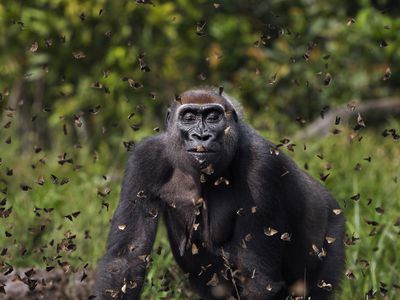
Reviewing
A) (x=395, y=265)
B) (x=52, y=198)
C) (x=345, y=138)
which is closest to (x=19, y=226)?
(x=52, y=198)

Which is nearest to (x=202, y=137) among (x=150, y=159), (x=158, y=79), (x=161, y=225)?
(x=150, y=159)

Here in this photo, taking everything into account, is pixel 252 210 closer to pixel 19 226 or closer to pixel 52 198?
pixel 19 226

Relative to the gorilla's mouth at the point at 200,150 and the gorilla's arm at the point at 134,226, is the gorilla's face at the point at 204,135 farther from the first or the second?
the gorilla's arm at the point at 134,226

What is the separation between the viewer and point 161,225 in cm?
719

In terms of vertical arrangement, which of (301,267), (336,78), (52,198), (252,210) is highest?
(252,210)

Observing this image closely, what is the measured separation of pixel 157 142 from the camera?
17.9 feet

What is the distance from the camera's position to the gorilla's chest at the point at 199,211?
528 centimetres

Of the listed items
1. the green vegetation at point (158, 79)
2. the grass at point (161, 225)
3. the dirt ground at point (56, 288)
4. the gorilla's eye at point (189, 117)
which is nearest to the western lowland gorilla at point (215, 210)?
the gorilla's eye at point (189, 117)

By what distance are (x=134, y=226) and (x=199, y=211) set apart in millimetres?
397

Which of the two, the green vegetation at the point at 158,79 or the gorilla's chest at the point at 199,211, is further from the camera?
the green vegetation at the point at 158,79

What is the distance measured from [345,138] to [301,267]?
3679mm

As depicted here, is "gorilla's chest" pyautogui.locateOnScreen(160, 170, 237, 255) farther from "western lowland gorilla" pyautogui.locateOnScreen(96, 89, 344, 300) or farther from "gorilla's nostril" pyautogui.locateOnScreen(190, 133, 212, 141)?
"gorilla's nostril" pyautogui.locateOnScreen(190, 133, 212, 141)

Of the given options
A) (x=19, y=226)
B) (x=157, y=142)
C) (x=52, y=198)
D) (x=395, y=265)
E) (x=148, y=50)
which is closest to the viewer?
(x=157, y=142)

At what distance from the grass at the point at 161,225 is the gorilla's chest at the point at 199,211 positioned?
0.26m
